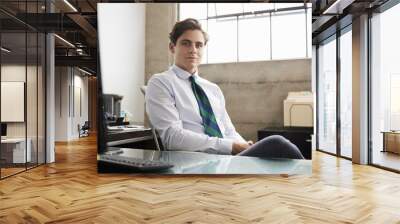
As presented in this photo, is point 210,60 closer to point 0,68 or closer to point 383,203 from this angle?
point 383,203

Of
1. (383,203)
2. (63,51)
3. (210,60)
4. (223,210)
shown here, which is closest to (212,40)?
(210,60)

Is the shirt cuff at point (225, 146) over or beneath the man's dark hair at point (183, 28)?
beneath

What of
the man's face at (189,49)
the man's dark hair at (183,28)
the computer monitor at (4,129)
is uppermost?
the man's dark hair at (183,28)

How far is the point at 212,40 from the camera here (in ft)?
16.1

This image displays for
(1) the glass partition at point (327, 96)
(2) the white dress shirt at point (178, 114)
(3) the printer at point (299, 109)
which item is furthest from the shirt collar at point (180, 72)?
(1) the glass partition at point (327, 96)

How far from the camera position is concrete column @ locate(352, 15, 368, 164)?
6.50 m

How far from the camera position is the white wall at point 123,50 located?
190 inches

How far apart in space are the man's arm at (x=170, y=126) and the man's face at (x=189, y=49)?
1.26 feet

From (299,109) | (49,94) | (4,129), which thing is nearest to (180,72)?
(299,109)

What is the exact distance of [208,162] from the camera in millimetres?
4922

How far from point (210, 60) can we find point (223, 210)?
2.16 m

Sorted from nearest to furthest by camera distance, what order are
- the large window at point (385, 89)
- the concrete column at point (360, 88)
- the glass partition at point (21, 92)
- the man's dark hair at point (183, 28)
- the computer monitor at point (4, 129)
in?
the man's dark hair at point (183, 28)
the glass partition at point (21, 92)
the large window at point (385, 89)
the computer monitor at point (4, 129)
the concrete column at point (360, 88)

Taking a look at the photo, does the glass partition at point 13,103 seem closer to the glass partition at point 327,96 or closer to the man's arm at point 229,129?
the man's arm at point 229,129

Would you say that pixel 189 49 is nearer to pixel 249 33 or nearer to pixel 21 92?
pixel 249 33
